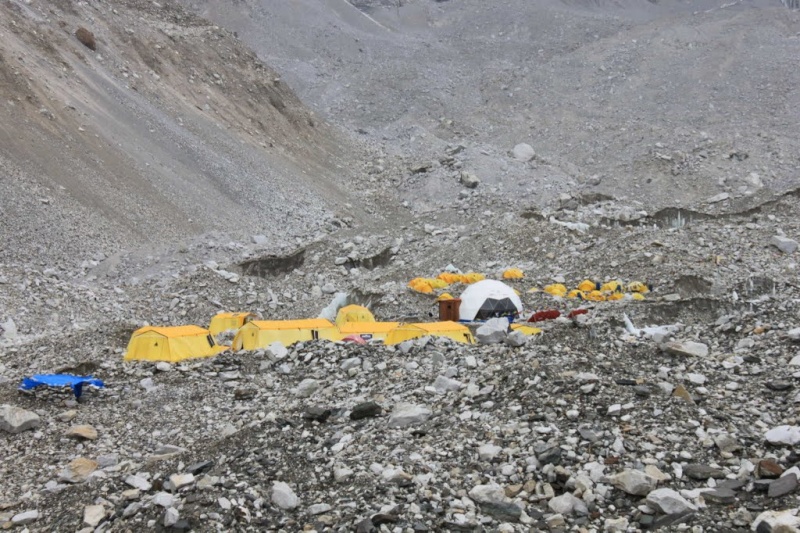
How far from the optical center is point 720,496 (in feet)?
20.6

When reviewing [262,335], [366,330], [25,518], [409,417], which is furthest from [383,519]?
[366,330]

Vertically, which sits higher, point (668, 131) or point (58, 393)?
point (668, 131)

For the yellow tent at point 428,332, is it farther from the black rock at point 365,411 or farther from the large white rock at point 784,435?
the large white rock at point 784,435

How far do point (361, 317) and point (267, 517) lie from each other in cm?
1212

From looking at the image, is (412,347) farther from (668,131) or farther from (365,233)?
(668,131)

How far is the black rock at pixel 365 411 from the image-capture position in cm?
914

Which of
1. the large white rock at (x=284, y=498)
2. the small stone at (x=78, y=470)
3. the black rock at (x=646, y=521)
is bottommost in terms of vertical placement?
the small stone at (x=78, y=470)

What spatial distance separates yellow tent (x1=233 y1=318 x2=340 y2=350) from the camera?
1516 cm

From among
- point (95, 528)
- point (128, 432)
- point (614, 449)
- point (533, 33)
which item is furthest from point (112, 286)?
point (533, 33)

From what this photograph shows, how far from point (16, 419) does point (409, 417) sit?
607 cm

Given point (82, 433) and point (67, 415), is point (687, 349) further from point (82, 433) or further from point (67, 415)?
point (67, 415)

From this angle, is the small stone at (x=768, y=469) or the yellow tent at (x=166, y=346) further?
the yellow tent at (x=166, y=346)

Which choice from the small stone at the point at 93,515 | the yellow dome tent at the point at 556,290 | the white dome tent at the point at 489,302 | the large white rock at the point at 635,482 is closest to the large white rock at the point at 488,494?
the large white rock at the point at 635,482

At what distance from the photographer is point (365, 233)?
31047 mm
